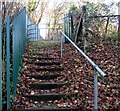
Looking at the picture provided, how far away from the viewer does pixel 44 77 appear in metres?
4.94

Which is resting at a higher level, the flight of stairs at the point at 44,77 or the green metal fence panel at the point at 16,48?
the green metal fence panel at the point at 16,48

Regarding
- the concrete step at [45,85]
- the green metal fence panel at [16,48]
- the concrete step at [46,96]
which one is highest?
the green metal fence panel at [16,48]

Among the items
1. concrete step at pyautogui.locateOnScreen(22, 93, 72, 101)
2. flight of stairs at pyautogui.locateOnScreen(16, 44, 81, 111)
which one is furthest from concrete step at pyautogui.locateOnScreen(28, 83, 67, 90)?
concrete step at pyautogui.locateOnScreen(22, 93, 72, 101)

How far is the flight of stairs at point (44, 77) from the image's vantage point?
3.94m

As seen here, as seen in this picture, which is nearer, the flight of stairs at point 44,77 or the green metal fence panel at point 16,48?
the flight of stairs at point 44,77

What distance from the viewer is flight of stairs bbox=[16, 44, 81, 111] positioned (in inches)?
155

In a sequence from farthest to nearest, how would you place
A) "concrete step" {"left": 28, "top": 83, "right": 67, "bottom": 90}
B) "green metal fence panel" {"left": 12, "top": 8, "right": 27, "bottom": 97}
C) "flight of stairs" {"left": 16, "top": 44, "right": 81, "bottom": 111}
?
"concrete step" {"left": 28, "top": 83, "right": 67, "bottom": 90}
"green metal fence panel" {"left": 12, "top": 8, "right": 27, "bottom": 97}
"flight of stairs" {"left": 16, "top": 44, "right": 81, "bottom": 111}

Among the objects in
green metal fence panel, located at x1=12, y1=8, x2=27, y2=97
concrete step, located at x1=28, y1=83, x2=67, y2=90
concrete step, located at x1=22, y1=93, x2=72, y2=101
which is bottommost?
concrete step, located at x1=22, y1=93, x2=72, y2=101

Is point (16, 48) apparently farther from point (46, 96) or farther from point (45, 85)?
point (46, 96)

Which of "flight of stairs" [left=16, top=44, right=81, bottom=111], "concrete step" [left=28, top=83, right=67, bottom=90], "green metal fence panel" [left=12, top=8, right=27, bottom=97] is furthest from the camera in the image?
"concrete step" [left=28, top=83, right=67, bottom=90]

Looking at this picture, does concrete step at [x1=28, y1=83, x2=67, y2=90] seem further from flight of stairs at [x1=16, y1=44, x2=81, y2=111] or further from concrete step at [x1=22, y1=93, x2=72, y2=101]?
concrete step at [x1=22, y1=93, x2=72, y2=101]

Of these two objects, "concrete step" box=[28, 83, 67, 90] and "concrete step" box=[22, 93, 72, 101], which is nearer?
"concrete step" box=[22, 93, 72, 101]

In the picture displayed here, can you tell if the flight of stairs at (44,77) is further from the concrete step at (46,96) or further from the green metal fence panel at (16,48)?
the green metal fence panel at (16,48)

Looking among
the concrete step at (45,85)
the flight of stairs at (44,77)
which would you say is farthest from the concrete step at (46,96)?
the concrete step at (45,85)
